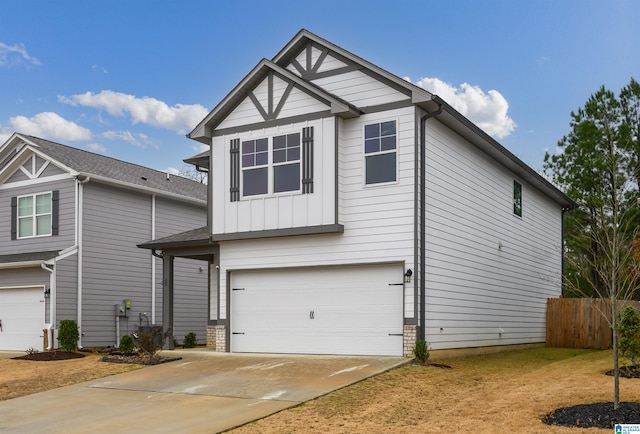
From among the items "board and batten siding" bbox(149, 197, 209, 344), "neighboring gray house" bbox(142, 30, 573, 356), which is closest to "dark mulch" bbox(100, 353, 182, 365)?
"neighboring gray house" bbox(142, 30, 573, 356)

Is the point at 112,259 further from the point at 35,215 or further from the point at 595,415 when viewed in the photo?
the point at 595,415

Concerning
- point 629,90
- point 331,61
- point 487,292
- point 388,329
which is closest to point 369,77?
point 331,61

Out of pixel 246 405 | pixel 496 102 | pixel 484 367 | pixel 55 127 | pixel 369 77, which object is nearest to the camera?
pixel 246 405

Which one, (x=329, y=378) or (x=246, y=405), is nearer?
(x=246, y=405)

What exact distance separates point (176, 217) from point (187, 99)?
6814 mm

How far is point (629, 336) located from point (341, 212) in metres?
6.93

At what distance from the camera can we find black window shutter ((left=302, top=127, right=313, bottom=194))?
1733 centimetres

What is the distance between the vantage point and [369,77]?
1748cm

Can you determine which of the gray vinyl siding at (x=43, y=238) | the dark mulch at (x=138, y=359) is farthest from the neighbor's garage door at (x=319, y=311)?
the gray vinyl siding at (x=43, y=238)

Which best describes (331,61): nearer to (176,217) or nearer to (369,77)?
(369,77)

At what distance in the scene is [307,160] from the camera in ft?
57.3

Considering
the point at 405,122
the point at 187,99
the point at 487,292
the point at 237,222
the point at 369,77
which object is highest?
the point at 187,99

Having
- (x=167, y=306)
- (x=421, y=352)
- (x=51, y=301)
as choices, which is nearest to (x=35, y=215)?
(x=51, y=301)

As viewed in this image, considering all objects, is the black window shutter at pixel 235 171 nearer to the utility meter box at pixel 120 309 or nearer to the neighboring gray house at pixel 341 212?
the neighboring gray house at pixel 341 212
